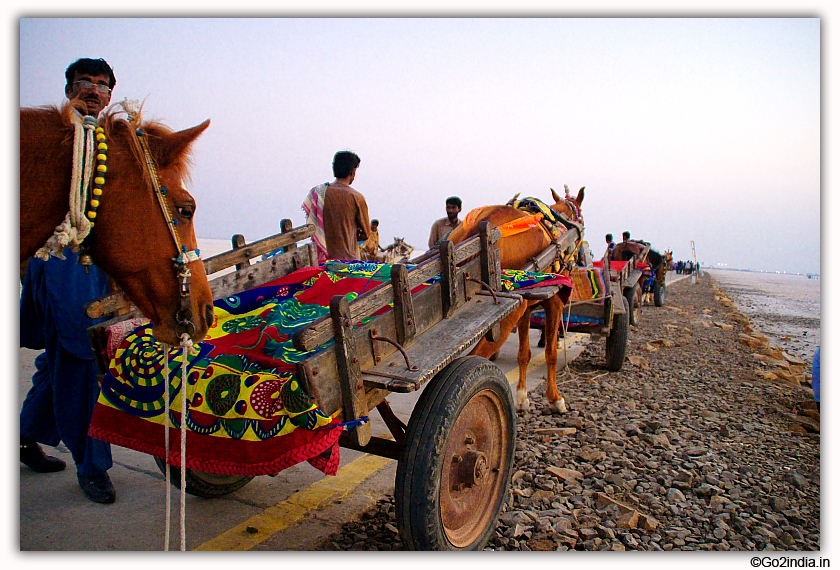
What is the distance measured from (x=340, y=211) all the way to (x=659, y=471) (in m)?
3.15

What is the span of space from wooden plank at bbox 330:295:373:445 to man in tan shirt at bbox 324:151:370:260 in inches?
98.8

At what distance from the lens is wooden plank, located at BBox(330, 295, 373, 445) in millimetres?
1946

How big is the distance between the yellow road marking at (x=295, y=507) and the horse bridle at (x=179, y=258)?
1.36 meters

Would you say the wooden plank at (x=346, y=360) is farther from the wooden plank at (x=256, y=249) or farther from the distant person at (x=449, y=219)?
the distant person at (x=449, y=219)

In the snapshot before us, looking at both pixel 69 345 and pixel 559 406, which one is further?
pixel 559 406

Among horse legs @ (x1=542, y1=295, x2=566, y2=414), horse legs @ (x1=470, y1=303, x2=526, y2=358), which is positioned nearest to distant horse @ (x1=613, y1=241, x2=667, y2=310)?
horse legs @ (x1=542, y1=295, x2=566, y2=414)

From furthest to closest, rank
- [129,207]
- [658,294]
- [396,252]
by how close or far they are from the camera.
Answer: [396,252], [658,294], [129,207]

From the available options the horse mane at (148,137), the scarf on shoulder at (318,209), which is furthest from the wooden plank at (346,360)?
the scarf on shoulder at (318,209)

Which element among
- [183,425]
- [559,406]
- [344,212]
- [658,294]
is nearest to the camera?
[183,425]

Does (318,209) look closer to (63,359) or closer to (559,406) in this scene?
(63,359)

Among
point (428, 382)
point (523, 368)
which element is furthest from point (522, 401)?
point (428, 382)

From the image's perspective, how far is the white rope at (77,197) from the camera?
1.59 metres

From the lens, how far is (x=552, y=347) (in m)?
4.91

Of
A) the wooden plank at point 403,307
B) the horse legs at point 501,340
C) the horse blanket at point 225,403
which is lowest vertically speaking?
the horse legs at point 501,340
